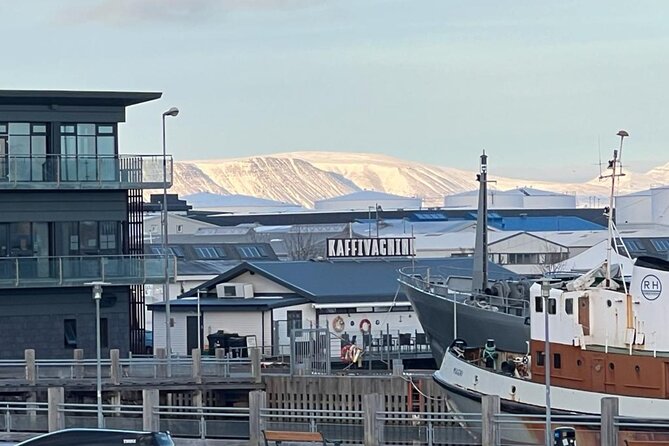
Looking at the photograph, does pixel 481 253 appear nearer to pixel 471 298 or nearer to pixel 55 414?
pixel 471 298

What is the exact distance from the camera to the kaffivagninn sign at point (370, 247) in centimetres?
7774

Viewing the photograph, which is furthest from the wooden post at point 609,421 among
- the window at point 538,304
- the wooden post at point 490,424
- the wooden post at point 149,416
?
the wooden post at point 149,416

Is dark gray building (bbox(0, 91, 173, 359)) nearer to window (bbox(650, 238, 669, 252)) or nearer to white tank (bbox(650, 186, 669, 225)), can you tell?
window (bbox(650, 238, 669, 252))


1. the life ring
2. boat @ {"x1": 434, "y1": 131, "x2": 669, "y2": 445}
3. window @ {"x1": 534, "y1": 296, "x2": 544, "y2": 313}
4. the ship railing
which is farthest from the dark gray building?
boat @ {"x1": 434, "y1": 131, "x2": 669, "y2": 445}

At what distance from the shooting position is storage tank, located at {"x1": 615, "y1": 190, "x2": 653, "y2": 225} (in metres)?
187

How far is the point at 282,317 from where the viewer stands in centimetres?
6706

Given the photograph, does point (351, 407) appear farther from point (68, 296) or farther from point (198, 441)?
point (198, 441)

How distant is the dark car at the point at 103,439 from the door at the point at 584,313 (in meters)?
13.3

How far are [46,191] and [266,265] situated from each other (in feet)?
51.5

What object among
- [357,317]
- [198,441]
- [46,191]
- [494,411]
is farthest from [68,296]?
[494,411]

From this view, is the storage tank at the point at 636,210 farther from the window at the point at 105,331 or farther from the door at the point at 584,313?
the door at the point at 584,313

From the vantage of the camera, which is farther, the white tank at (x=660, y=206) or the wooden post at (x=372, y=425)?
the white tank at (x=660, y=206)

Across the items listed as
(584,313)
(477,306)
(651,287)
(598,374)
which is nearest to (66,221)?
(477,306)

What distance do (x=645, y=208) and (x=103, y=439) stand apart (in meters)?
164
